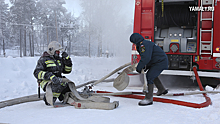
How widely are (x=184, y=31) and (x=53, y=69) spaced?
4440 millimetres

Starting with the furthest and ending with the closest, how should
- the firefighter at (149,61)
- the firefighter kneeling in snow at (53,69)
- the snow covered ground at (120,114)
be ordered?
the firefighter at (149,61) → the firefighter kneeling in snow at (53,69) → the snow covered ground at (120,114)

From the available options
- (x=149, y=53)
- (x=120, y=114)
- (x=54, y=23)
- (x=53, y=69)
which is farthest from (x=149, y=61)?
(x=54, y=23)

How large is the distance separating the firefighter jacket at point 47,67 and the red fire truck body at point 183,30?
250cm

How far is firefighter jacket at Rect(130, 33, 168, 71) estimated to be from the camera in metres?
3.48

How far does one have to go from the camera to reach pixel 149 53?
11.4 ft

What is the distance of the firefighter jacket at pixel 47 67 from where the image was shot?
3.33 metres

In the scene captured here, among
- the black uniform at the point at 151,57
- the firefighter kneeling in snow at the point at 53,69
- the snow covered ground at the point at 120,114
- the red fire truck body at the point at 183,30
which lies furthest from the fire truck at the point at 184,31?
the firefighter kneeling in snow at the point at 53,69

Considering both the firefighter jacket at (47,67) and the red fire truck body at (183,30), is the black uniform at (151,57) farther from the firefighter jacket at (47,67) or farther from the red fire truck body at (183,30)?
the red fire truck body at (183,30)

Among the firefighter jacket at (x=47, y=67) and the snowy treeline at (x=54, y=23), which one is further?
the snowy treeline at (x=54, y=23)

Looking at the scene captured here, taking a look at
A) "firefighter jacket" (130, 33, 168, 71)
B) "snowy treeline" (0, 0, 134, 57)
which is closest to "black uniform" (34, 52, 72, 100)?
"firefighter jacket" (130, 33, 168, 71)

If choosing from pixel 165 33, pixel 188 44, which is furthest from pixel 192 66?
pixel 165 33

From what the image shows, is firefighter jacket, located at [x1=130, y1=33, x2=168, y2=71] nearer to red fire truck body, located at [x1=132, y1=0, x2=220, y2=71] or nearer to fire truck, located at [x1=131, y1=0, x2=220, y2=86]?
fire truck, located at [x1=131, y1=0, x2=220, y2=86]

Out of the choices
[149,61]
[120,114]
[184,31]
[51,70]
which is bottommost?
[120,114]

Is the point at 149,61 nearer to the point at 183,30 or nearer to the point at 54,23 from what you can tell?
the point at 183,30
